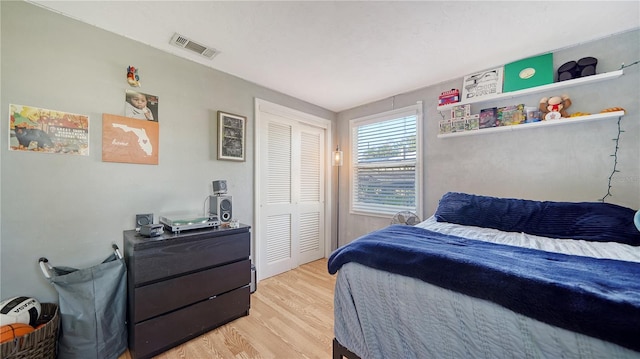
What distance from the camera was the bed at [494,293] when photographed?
2.19 ft

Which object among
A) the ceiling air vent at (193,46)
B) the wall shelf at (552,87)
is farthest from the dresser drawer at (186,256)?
the wall shelf at (552,87)

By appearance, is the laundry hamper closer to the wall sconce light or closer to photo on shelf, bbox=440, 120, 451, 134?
the wall sconce light

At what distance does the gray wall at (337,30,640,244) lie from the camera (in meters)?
1.68

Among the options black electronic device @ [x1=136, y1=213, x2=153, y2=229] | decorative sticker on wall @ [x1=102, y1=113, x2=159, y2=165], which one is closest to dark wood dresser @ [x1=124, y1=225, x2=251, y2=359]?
black electronic device @ [x1=136, y1=213, x2=153, y2=229]

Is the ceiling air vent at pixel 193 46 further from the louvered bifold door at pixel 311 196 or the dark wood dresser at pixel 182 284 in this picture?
the dark wood dresser at pixel 182 284

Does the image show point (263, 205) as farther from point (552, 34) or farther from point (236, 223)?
point (552, 34)

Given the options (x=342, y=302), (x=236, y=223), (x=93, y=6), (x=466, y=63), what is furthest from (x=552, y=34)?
(x=93, y=6)

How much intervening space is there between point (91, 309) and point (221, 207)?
3.28 ft

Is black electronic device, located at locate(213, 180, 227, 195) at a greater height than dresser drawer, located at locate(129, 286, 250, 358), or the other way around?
black electronic device, located at locate(213, 180, 227, 195)

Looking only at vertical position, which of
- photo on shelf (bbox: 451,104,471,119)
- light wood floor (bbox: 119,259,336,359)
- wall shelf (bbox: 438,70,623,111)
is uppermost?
wall shelf (bbox: 438,70,623,111)

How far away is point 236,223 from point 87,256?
105 cm

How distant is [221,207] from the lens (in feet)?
6.62

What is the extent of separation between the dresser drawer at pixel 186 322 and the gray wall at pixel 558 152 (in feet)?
7.49

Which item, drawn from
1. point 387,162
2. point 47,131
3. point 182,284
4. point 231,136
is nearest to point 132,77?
point 47,131
